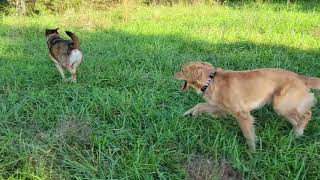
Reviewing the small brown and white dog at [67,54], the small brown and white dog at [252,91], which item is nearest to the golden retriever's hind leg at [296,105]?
the small brown and white dog at [252,91]

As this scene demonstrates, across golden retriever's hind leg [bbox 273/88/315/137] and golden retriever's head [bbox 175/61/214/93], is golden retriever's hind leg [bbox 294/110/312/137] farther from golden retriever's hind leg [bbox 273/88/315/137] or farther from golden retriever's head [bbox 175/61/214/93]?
golden retriever's head [bbox 175/61/214/93]

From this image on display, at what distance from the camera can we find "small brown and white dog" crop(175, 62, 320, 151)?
4.04 metres

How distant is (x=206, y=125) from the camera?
439 cm

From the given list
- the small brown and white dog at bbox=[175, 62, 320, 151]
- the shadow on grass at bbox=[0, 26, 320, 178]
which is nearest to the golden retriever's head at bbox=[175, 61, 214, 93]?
the small brown and white dog at bbox=[175, 62, 320, 151]

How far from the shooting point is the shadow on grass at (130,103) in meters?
3.79

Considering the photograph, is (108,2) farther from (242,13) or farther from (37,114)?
(37,114)

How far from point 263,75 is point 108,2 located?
844 cm

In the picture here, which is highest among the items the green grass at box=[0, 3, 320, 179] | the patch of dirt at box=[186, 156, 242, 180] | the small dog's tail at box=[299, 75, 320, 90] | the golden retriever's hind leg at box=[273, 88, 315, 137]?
the small dog's tail at box=[299, 75, 320, 90]

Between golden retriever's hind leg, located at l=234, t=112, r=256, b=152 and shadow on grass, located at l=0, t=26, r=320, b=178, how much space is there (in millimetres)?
88

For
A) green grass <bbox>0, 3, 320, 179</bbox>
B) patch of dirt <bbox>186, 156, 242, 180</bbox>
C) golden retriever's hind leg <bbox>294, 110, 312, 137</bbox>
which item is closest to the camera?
patch of dirt <bbox>186, 156, 242, 180</bbox>

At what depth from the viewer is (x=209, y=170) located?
3.61 metres

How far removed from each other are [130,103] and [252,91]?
144 cm

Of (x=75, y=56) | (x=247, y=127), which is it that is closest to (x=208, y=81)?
(x=247, y=127)

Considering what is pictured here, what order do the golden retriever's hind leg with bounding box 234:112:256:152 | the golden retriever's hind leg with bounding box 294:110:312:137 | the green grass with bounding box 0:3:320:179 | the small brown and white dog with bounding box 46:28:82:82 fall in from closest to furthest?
the green grass with bounding box 0:3:320:179, the golden retriever's hind leg with bounding box 234:112:256:152, the golden retriever's hind leg with bounding box 294:110:312:137, the small brown and white dog with bounding box 46:28:82:82
